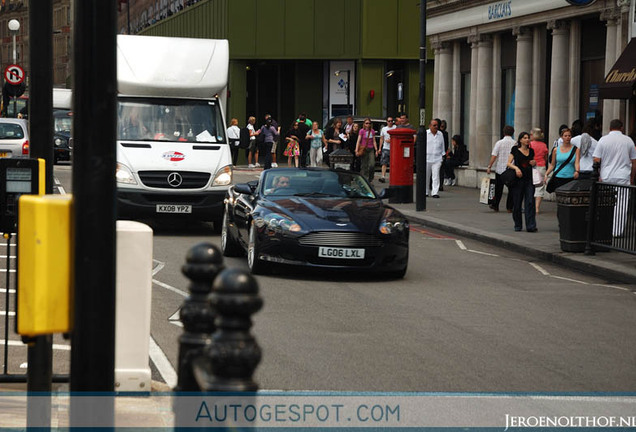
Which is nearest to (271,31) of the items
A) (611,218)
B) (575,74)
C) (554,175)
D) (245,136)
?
(245,136)

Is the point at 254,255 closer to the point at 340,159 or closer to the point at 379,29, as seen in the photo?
the point at 340,159

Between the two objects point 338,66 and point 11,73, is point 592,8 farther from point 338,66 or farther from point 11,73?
point 338,66

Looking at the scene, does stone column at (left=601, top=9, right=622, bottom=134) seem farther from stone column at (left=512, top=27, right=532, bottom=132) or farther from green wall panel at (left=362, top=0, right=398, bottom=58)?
green wall panel at (left=362, top=0, right=398, bottom=58)

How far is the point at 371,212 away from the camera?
555 inches

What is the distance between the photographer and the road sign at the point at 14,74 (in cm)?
3594

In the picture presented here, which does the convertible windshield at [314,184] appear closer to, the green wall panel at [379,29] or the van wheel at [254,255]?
the van wheel at [254,255]

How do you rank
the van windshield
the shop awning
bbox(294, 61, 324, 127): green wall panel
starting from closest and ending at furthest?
the van windshield < the shop awning < bbox(294, 61, 324, 127): green wall panel

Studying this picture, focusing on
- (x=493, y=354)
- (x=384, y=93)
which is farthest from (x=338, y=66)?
(x=493, y=354)

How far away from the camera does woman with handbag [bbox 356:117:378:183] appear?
100 feet

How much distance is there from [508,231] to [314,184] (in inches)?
217

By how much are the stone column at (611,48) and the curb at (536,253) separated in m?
5.13

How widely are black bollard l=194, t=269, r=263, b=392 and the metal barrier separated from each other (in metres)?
12.5

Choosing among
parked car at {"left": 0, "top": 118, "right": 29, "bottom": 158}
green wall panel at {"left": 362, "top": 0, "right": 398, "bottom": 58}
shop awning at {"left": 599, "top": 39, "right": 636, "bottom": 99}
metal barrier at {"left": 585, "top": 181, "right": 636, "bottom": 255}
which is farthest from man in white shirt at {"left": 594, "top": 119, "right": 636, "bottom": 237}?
green wall panel at {"left": 362, "top": 0, "right": 398, "bottom": 58}

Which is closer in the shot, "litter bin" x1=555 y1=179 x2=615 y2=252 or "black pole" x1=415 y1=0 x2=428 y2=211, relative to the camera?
"litter bin" x1=555 y1=179 x2=615 y2=252
